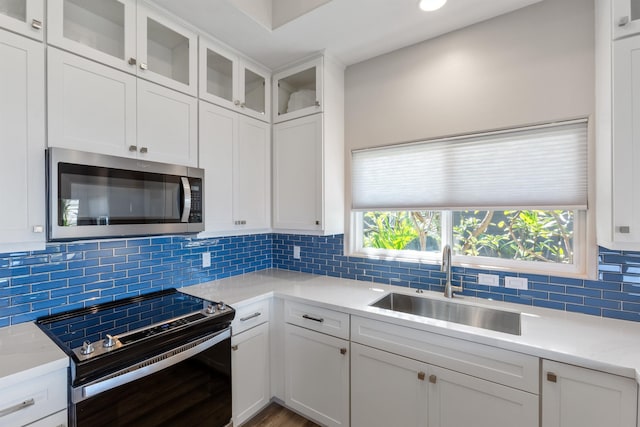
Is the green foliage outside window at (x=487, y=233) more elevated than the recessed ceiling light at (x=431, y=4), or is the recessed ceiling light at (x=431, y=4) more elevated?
the recessed ceiling light at (x=431, y=4)

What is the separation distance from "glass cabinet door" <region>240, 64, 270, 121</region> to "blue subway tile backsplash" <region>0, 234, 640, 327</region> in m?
1.08

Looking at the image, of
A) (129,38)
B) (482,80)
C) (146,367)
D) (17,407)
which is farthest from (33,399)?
(482,80)

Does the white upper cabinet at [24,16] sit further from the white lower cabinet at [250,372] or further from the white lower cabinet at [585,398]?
the white lower cabinet at [585,398]

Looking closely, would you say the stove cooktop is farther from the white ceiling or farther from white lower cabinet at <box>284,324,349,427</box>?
the white ceiling

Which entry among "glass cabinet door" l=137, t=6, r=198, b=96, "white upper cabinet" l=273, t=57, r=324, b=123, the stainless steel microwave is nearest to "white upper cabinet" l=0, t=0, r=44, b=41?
"glass cabinet door" l=137, t=6, r=198, b=96

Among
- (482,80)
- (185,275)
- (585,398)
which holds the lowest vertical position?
(585,398)

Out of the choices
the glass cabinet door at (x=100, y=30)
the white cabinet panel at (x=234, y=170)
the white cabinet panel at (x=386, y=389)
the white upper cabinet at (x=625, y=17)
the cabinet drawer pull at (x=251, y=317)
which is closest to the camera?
the white upper cabinet at (x=625, y=17)

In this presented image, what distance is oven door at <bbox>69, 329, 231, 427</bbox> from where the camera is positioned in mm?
1225

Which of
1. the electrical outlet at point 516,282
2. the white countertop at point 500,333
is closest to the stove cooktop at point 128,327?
the white countertop at point 500,333

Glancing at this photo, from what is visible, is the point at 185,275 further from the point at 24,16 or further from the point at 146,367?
the point at 24,16

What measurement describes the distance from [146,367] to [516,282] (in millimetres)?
2087

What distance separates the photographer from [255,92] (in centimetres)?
→ 239

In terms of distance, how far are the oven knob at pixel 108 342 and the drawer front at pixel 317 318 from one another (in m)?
1.04

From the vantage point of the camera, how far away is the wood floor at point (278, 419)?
202 cm
